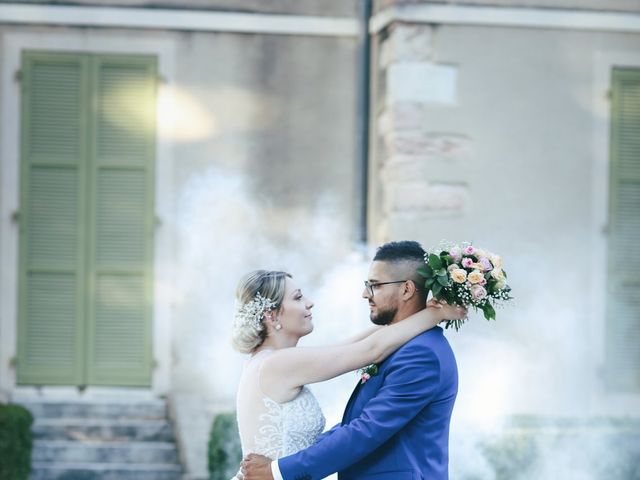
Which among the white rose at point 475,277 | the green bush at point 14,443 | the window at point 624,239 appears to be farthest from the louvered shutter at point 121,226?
the white rose at point 475,277

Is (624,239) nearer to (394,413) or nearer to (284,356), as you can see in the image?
(284,356)

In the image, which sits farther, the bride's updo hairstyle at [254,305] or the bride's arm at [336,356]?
the bride's updo hairstyle at [254,305]

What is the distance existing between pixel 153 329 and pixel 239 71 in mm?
1807

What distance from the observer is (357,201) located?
8172mm

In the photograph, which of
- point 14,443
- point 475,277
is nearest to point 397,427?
point 475,277

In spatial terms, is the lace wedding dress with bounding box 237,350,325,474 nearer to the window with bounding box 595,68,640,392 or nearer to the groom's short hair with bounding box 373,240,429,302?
the groom's short hair with bounding box 373,240,429,302

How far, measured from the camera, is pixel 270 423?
3.98 meters

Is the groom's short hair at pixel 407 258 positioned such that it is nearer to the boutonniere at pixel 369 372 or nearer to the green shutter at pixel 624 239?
the boutonniere at pixel 369 372

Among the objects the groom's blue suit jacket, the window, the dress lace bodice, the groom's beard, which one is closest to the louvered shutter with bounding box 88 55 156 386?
the window

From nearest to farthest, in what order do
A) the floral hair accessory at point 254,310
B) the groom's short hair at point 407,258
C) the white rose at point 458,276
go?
the white rose at point 458,276 < the groom's short hair at point 407,258 < the floral hair accessory at point 254,310

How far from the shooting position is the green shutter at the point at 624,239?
25.8 feet

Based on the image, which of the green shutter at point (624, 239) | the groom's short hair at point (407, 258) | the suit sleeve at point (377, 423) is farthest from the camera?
the green shutter at point (624, 239)

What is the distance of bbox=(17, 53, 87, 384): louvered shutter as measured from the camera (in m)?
8.12

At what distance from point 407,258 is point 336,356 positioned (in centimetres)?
39
